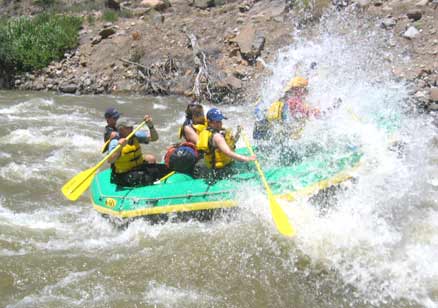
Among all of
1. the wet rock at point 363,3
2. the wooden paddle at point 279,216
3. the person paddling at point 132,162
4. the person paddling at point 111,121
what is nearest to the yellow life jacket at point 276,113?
the wooden paddle at point 279,216

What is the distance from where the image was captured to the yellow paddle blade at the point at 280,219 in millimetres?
4594

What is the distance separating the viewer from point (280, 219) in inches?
186

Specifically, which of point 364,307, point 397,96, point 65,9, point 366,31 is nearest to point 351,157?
point 364,307

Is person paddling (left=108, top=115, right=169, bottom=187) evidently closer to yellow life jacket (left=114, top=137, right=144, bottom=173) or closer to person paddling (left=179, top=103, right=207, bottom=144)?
yellow life jacket (left=114, top=137, right=144, bottom=173)

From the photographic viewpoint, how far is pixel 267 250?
4848 millimetres

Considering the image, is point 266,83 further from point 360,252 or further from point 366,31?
point 360,252

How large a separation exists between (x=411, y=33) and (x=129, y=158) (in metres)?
8.86

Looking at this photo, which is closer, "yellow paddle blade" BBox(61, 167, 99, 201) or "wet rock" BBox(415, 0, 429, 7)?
"yellow paddle blade" BBox(61, 167, 99, 201)

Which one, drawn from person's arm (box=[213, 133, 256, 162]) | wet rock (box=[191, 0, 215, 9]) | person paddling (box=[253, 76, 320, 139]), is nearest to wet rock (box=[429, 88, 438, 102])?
person paddling (box=[253, 76, 320, 139])

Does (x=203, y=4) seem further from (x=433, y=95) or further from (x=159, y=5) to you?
(x=433, y=95)

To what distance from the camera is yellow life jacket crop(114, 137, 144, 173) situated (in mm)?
5633

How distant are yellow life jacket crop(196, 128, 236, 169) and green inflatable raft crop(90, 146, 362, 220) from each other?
20cm

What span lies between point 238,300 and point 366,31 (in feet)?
31.7

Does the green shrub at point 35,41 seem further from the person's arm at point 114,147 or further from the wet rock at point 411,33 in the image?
the person's arm at point 114,147
